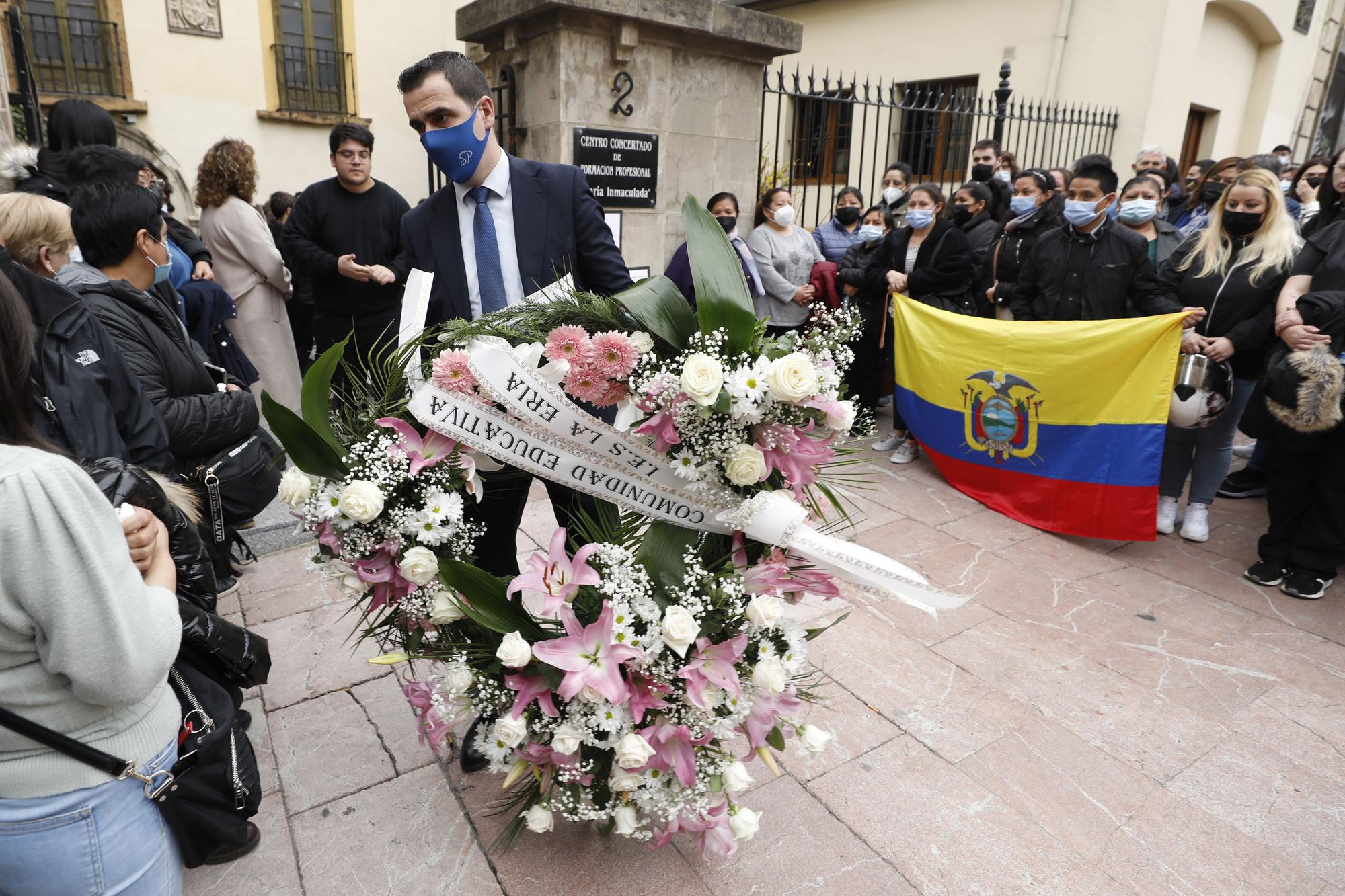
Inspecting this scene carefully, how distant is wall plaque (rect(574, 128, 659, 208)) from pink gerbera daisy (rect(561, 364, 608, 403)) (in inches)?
133

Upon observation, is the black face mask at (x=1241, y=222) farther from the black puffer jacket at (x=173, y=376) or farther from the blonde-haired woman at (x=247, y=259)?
the blonde-haired woman at (x=247, y=259)

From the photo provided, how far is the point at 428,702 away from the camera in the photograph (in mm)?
2127

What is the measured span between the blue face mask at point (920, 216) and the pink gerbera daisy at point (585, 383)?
165 inches

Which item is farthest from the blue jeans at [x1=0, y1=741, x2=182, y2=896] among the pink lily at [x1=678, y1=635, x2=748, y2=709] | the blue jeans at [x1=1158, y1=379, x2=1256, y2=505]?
the blue jeans at [x1=1158, y1=379, x2=1256, y2=505]

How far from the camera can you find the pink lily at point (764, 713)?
6.22 feet

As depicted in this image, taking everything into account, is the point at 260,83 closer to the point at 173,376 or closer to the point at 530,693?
the point at 173,376

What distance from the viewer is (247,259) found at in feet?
15.6

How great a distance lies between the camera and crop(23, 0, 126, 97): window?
12164 mm

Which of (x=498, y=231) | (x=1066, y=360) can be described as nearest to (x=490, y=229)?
(x=498, y=231)

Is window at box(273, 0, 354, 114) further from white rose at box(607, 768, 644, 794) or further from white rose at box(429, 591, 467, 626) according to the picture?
white rose at box(607, 768, 644, 794)

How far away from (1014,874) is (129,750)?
2099 millimetres

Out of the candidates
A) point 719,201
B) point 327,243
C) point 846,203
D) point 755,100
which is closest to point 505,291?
point 327,243

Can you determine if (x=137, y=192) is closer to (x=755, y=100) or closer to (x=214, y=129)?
(x=755, y=100)

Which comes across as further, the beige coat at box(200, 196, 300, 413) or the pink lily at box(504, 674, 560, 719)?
the beige coat at box(200, 196, 300, 413)
